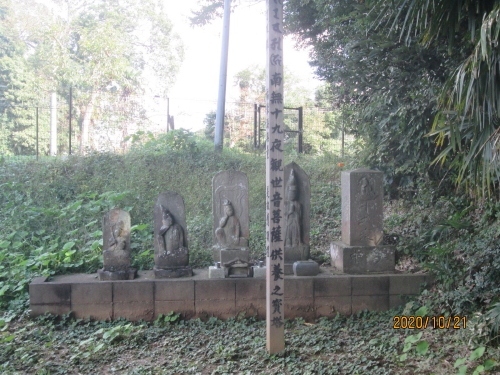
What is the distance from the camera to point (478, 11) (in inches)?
163

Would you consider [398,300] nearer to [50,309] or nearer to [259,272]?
[259,272]

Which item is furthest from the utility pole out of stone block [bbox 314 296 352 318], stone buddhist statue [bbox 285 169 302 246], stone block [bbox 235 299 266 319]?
stone block [bbox 314 296 352 318]

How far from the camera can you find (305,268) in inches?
232

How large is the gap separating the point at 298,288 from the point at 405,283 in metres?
1.30

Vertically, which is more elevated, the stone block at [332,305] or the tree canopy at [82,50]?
the tree canopy at [82,50]

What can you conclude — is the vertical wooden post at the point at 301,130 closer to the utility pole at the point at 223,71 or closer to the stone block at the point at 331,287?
the utility pole at the point at 223,71

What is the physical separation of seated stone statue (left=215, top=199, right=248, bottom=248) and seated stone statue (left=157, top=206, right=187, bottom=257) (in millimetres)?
511

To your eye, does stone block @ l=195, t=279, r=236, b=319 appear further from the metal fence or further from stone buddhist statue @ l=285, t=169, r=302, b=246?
the metal fence

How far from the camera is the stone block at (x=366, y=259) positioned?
6061mm

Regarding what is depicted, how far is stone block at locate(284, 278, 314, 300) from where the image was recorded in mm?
5781

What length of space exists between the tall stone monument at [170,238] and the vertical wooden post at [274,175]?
1.89 metres

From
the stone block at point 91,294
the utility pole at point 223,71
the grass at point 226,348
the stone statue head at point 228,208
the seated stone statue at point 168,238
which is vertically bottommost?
the grass at point 226,348

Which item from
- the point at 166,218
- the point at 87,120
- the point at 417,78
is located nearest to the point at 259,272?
the point at 166,218

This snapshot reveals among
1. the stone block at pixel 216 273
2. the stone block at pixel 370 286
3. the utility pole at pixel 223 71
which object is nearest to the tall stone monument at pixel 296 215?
the stone block at pixel 370 286
